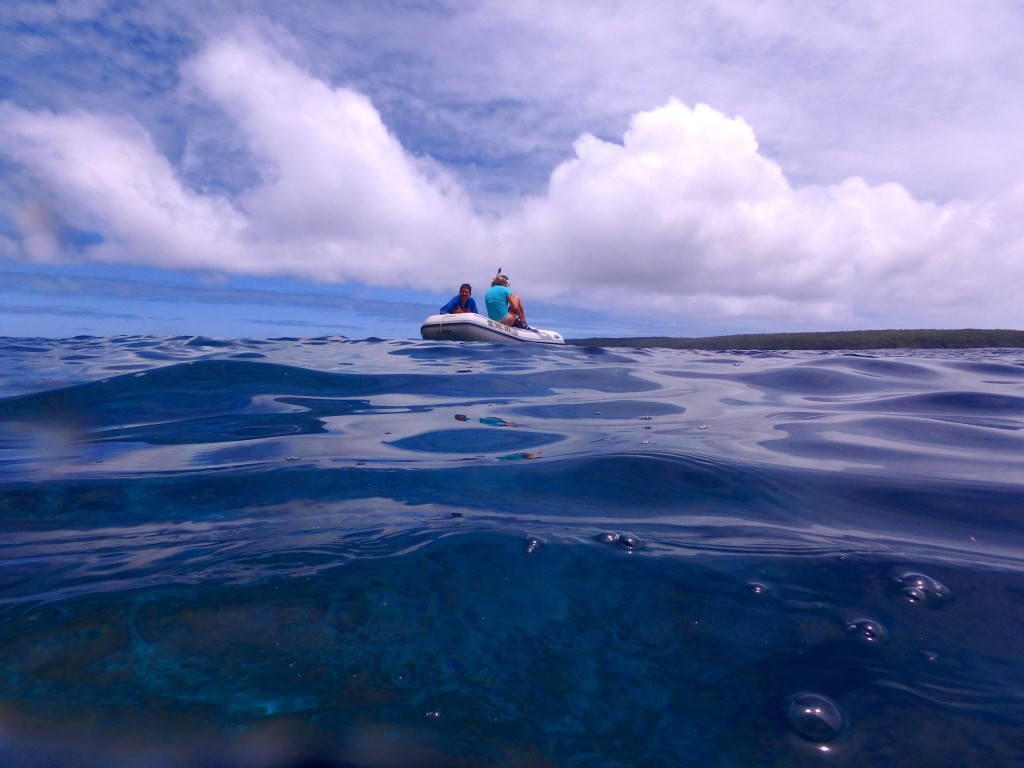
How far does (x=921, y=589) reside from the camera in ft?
6.25

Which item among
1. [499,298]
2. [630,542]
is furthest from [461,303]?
[630,542]

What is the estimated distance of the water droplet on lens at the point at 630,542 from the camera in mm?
2204

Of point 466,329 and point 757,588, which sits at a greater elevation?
point 466,329

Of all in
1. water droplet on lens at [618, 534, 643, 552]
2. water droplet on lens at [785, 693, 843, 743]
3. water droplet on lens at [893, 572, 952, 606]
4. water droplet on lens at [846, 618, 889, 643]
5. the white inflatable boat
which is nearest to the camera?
water droplet on lens at [785, 693, 843, 743]

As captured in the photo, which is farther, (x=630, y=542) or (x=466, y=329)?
(x=466, y=329)

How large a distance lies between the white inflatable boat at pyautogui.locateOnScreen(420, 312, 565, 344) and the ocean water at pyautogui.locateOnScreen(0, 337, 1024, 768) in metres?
10.8

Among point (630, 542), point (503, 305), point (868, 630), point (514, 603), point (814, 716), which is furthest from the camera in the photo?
point (503, 305)

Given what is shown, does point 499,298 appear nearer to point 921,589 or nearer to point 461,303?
point 461,303

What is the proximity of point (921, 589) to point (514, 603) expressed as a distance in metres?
1.32

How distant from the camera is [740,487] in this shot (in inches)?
117

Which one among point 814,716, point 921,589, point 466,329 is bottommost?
point 814,716

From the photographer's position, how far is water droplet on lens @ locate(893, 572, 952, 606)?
1.86 metres

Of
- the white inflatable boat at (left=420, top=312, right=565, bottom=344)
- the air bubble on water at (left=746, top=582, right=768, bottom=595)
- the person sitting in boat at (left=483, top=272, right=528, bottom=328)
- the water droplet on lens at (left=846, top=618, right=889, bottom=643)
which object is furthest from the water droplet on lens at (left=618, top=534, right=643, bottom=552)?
the person sitting in boat at (left=483, top=272, right=528, bottom=328)

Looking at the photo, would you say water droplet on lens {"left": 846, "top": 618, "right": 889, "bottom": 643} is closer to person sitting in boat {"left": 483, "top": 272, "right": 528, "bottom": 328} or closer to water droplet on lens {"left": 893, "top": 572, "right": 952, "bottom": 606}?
water droplet on lens {"left": 893, "top": 572, "right": 952, "bottom": 606}
